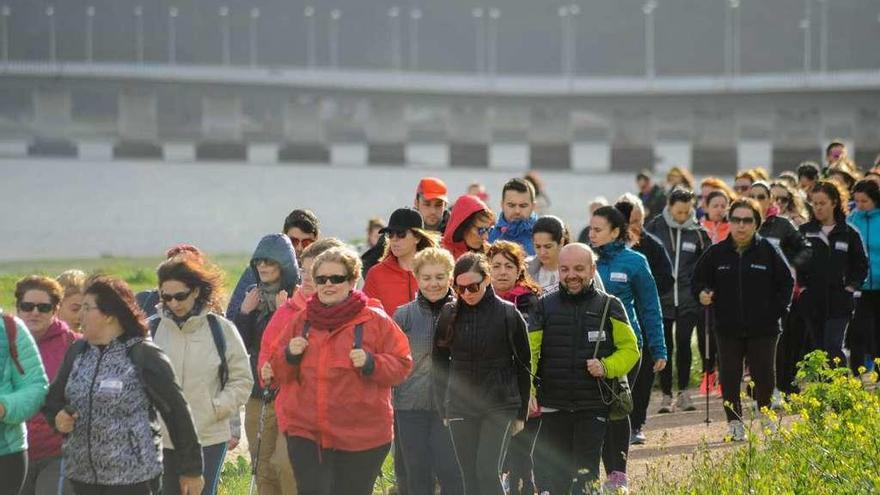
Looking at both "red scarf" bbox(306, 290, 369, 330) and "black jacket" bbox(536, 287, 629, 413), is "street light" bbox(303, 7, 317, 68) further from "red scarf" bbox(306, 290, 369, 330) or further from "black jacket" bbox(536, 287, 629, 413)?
"red scarf" bbox(306, 290, 369, 330)

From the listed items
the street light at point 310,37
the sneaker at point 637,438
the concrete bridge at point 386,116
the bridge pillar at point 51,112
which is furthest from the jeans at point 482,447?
the street light at point 310,37

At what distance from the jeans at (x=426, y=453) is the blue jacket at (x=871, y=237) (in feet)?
20.2

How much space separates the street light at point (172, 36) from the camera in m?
127

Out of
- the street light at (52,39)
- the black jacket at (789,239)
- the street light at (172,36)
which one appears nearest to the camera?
the black jacket at (789,239)

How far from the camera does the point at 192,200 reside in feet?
330

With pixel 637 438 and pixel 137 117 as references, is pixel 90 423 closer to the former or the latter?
pixel 637 438

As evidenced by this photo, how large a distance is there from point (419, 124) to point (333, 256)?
108587mm

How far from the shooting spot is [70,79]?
348 ft

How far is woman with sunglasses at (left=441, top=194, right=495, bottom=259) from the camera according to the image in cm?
1014

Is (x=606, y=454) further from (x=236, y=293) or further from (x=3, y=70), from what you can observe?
(x=3, y=70)

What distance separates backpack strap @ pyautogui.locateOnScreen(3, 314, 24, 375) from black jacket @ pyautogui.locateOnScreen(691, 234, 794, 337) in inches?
220

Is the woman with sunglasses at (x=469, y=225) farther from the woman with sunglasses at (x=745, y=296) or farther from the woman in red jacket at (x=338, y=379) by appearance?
the woman in red jacket at (x=338, y=379)

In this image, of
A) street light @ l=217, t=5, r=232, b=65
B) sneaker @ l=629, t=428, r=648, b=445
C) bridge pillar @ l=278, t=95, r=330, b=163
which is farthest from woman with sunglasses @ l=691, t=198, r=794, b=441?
street light @ l=217, t=5, r=232, b=65

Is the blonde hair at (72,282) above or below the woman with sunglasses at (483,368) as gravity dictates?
above
